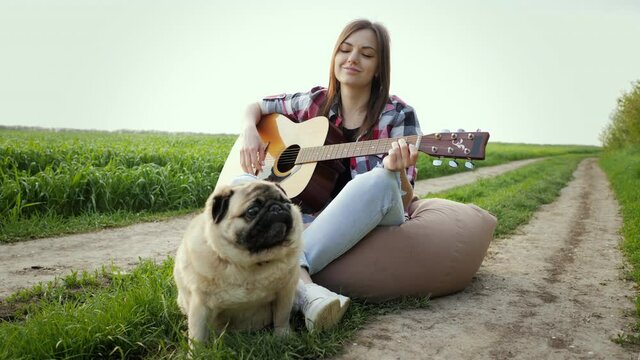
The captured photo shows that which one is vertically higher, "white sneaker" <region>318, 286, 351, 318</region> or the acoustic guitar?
the acoustic guitar

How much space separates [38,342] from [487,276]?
11.1ft

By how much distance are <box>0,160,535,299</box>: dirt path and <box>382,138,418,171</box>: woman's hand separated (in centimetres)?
281

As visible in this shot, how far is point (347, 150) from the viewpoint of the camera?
3717mm

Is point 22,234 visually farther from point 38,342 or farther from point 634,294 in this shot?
point 634,294

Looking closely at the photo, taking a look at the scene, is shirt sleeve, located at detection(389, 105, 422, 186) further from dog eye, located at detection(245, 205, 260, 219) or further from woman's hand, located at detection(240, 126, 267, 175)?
dog eye, located at detection(245, 205, 260, 219)

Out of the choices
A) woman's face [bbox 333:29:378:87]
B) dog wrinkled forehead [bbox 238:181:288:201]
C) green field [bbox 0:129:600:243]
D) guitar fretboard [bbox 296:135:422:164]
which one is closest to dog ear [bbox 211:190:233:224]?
dog wrinkled forehead [bbox 238:181:288:201]

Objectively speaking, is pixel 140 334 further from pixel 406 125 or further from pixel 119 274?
pixel 406 125

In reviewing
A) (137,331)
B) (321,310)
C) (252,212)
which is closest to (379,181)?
(321,310)

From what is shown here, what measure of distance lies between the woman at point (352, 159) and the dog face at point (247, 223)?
57 cm

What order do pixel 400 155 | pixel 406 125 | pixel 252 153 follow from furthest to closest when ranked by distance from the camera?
pixel 252 153
pixel 406 125
pixel 400 155

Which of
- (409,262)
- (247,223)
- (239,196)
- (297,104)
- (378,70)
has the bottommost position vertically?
(409,262)

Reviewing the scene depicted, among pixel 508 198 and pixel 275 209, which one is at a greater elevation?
pixel 275 209

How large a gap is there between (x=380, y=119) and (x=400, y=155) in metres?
0.85

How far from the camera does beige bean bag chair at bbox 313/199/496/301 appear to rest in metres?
3.46
